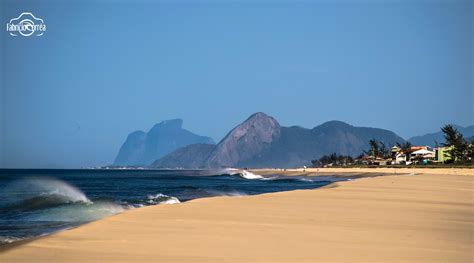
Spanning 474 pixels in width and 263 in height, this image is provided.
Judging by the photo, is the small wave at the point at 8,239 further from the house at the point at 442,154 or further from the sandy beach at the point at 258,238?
the house at the point at 442,154

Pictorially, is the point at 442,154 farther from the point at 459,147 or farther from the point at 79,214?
the point at 79,214

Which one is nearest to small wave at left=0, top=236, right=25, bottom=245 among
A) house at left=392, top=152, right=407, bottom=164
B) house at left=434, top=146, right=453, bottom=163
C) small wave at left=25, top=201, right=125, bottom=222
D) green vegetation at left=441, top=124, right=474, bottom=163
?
small wave at left=25, top=201, right=125, bottom=222

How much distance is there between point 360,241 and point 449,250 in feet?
4.61

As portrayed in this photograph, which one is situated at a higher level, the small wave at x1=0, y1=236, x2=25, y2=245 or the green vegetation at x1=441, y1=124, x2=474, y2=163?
the green vegetation at x1=441, y1=124, x2=474, y2=163

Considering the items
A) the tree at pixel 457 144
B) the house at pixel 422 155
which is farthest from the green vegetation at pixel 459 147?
the house at pixel 422 155

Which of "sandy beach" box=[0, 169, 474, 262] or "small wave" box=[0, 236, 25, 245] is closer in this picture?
"sandy beach" box=[0, 169, 474, 262]

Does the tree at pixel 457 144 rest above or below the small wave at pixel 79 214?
above

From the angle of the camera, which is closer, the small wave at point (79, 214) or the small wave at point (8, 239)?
the small wave at point (8, 239)

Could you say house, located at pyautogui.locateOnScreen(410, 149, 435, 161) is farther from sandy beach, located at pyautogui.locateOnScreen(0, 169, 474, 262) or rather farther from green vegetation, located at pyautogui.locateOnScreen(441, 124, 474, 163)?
sandy beach, located at pyautogui.locateOnScreen(0, 169, 474, 262)

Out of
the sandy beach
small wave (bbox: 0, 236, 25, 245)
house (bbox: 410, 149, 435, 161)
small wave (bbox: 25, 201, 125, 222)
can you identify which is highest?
house (bbox: 410, 149, 435, 161)

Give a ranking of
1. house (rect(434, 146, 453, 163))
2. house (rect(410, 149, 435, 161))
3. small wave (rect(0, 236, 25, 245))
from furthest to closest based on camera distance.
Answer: house (rect(410, 149, 435, 161)) < house (rect(434, 146, 453, 163)) < small wave (rect(0, 236, 25, 245))

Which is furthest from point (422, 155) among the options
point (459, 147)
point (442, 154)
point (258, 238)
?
point (258, 238)

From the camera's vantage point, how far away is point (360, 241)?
8.41m

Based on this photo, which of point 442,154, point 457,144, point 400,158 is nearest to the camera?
point 457,144
